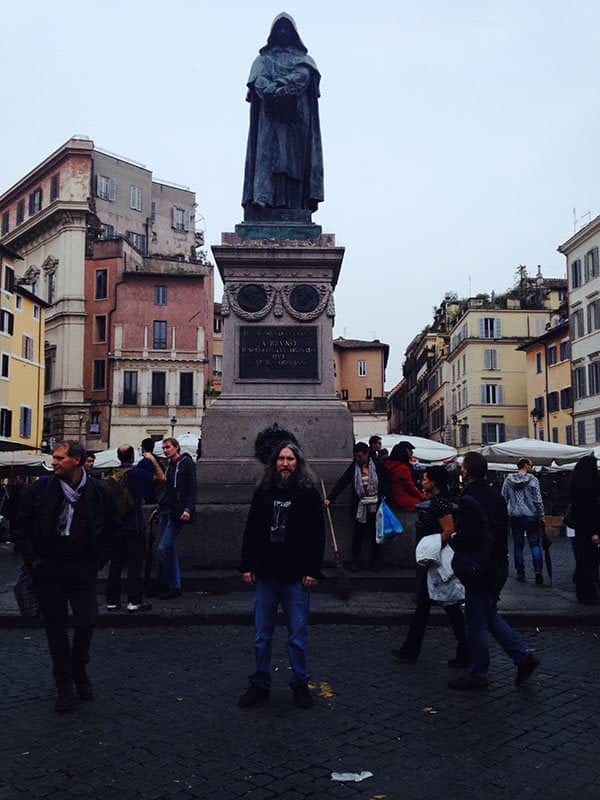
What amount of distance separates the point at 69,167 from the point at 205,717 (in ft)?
181

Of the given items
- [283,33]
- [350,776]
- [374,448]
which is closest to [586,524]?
[374,448]

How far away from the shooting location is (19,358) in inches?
1756

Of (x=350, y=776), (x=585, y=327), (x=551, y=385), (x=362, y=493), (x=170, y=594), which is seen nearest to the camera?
(x=350, y=776)

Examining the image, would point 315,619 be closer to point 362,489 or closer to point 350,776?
point 362,489

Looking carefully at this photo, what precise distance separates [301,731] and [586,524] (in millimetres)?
6359

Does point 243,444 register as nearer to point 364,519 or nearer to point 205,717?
point 364,519

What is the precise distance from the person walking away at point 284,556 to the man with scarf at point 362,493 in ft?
12.5

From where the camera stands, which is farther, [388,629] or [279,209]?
[279,209]

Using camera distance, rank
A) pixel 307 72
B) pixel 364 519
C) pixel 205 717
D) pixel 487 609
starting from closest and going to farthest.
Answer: pixel 205 717 < pixel 487 609 < pixel 364 519 < pixel 307 72

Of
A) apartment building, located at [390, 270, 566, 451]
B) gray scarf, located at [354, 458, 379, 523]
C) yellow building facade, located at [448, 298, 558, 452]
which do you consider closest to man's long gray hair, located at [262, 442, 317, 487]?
gray scarf, located at [354, 458, 379, 523]

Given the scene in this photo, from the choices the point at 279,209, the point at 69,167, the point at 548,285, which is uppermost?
the point at 69,167

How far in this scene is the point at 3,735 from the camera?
4.83 meters

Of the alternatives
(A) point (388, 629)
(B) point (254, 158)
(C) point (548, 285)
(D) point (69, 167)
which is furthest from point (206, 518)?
(C) point (548, 285)

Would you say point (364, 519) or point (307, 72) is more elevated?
point (307, 72)
